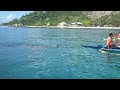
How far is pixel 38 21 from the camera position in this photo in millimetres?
46031

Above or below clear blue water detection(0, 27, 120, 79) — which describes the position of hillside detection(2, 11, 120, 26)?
above

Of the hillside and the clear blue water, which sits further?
the hillside

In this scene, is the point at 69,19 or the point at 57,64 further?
the point at 69,19

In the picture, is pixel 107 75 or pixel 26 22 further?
pixel 26 22

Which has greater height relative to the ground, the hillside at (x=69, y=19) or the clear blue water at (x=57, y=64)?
the hillside at (x=69, y=19)

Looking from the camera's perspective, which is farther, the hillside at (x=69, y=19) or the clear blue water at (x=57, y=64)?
the hillside at (x=69, y=19)

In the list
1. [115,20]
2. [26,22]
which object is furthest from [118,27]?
[26,22]

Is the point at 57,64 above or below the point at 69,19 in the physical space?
below
